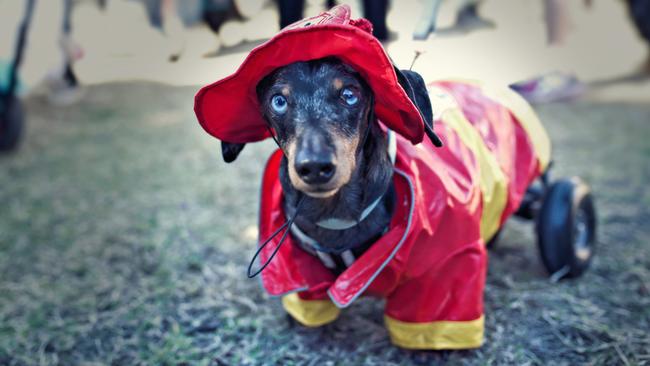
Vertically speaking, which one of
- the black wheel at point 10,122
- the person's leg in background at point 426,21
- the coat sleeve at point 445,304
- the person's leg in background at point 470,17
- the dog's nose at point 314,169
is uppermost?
the person's leg in background at point 426,21

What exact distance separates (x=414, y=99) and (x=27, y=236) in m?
2.53

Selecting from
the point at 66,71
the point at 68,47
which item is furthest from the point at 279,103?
the point at 66,71

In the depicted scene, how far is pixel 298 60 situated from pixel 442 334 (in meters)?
1.03

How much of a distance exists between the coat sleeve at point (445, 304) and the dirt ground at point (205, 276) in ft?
0.34

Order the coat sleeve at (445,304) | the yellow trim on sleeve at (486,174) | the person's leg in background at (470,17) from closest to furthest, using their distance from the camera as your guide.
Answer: the coat sleeve at (445,304) < the yellow trim on sleeve at (486,174) < the person's leg in background at (470,17)

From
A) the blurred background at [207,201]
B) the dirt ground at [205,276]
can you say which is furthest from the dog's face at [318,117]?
the dirt ground at [205,276]

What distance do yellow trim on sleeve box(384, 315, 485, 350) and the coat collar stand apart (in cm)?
29

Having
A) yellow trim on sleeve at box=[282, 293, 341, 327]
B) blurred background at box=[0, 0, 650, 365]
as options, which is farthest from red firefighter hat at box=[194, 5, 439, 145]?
yellow trim on sleeve at box=[282, 293, 341, 327]

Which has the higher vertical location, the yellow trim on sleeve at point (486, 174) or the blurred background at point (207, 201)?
the yellow trim on sleeve at point (486, 174)

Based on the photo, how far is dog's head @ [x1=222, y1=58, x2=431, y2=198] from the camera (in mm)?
1596

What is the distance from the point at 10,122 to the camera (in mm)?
4805

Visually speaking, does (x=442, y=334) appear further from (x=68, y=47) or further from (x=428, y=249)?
(x=68, y=47)

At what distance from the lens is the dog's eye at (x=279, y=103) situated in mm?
1700

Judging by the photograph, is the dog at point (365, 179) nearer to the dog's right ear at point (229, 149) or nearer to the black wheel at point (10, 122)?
the dog's right ear at point (229, 149)
